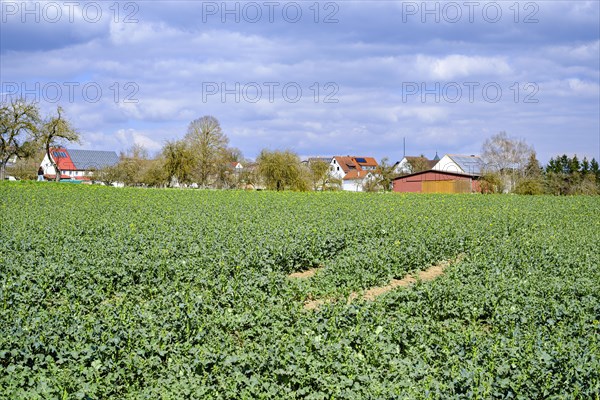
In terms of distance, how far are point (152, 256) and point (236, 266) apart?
7.49 feet

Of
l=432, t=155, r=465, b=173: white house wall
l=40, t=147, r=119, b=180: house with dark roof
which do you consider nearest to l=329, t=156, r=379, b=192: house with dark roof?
l=432, t=155, r=465, b=173: white house wall

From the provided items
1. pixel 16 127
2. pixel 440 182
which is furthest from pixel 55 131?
pixel 440 182

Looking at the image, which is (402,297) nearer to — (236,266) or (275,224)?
(236,266)

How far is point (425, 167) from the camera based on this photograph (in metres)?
114

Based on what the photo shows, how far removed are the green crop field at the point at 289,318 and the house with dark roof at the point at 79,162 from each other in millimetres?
111108

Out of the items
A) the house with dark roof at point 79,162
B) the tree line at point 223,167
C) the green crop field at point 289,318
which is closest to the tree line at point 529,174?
the tree line at point 223,167

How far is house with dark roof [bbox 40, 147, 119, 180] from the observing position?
11865 cm

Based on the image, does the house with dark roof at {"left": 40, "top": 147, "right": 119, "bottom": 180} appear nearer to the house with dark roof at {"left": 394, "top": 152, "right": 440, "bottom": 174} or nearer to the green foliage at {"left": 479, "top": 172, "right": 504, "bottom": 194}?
the house with dark roof at {"left": 394, "top": 152, "right": 440, "bottom": 174}

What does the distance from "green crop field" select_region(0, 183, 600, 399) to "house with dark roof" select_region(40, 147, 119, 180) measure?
111108mm

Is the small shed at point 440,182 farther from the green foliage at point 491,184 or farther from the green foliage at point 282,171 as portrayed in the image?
the green foliage at point 282,171

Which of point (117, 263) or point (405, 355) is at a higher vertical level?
point (117, 263)

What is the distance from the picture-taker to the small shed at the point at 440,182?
6706cm

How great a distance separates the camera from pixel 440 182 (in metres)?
68.8

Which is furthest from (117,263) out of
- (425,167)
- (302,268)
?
(425,167)
